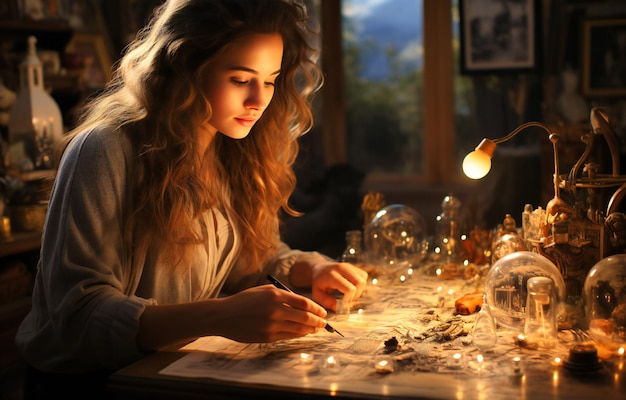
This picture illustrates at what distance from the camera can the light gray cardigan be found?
1.72 metres

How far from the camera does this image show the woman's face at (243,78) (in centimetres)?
197

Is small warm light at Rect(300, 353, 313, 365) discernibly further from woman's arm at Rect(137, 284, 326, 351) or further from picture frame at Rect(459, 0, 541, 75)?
picture frame at Rect(459, 0, 541, 75)

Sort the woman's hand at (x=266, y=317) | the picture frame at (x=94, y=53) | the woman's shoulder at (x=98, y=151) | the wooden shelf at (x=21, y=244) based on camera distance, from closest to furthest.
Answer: the woman's hand at (x=266, y=317), the woman's shoulder at (x=98, y=151), the wooden shelf at (x=21, y=244), the picture frame at (x=94, y=53)

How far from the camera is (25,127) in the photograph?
404 cm

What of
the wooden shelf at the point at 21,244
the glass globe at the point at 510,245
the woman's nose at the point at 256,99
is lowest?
the wooden shelf at the point at 21,244

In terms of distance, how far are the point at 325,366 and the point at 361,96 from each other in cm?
472

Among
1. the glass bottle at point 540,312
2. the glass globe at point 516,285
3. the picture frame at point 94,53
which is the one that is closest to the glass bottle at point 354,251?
the glass globe at point 516,285

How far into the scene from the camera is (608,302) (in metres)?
1.68

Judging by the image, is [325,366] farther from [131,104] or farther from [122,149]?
[131,104]

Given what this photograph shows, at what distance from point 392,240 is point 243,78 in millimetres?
788

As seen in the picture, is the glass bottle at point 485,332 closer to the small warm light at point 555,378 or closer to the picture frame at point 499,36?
the small warm light at point 555,378

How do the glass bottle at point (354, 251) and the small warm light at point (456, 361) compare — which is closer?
the small warm light at point (456, 361)

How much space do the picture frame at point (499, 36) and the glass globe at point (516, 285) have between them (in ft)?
13.4

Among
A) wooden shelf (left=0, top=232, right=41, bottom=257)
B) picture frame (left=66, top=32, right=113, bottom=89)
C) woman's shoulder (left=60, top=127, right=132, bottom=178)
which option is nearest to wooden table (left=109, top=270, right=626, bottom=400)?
woman's shoulder (left=60, top=127, right=132, bottom=178)
